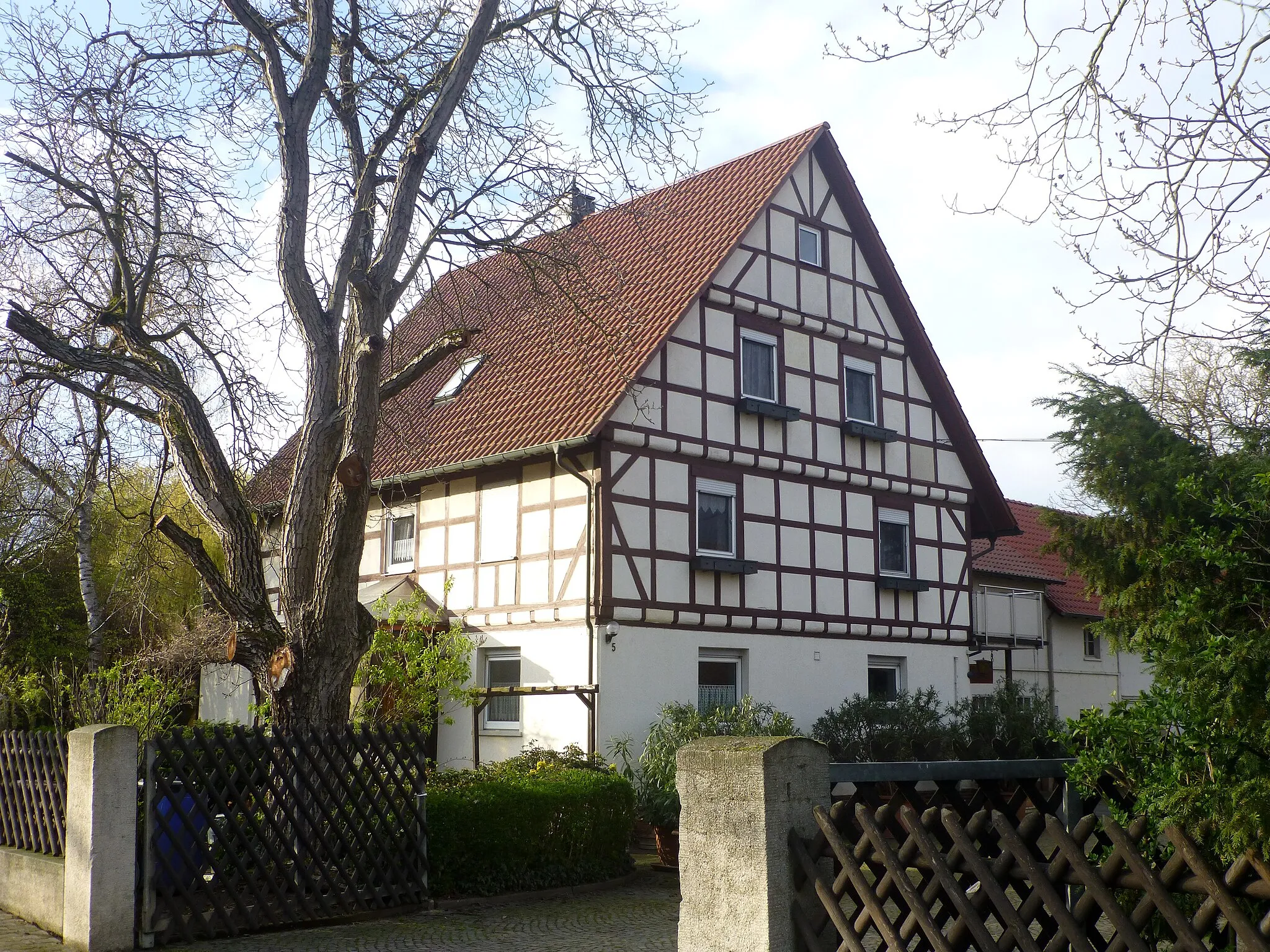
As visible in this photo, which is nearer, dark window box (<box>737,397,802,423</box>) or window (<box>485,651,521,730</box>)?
window (<box>485,651,521,730</box>)

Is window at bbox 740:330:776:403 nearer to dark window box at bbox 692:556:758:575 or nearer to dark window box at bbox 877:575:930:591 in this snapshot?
dark window box at bbox 692:556:758:575

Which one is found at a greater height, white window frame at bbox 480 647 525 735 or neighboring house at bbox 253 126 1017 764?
neighboring house at bbox 253 126 1017 764

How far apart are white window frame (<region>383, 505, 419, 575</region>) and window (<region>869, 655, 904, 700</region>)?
26.1ft

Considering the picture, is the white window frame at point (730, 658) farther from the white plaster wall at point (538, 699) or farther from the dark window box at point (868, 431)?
the dark window box at point (868, 431)

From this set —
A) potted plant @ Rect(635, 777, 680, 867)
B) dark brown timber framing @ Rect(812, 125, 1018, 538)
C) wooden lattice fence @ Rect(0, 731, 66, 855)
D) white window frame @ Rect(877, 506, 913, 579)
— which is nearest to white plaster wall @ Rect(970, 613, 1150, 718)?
dark brown timber framing @ Rect(812, 125, 1018, 538)

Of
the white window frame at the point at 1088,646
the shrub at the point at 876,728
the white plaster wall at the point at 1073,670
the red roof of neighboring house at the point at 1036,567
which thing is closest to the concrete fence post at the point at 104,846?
the shrub at the point at 876,728

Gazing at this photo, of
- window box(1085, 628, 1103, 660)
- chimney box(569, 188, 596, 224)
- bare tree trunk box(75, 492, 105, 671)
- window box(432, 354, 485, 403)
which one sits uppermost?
window box(432, 354, 485, 403)

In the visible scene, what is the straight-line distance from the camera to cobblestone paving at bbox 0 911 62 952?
901 cm

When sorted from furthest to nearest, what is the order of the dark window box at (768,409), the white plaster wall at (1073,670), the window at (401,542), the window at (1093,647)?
the window at (1093,647), the white plaster wall at (1073,670), the window at (401,542), the dark window box at (768,409)

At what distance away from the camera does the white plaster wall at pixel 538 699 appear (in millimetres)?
17125

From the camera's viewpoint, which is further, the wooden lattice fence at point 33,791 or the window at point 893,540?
the window at point 893,540

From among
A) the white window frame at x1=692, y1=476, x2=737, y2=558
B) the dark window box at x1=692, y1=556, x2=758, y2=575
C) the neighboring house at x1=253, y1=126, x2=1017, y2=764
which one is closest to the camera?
the neighboring house at x1=253, y1=126, x2=1017, y2=764

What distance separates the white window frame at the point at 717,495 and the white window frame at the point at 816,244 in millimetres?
4420

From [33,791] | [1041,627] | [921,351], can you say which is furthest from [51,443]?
[1041,627]
